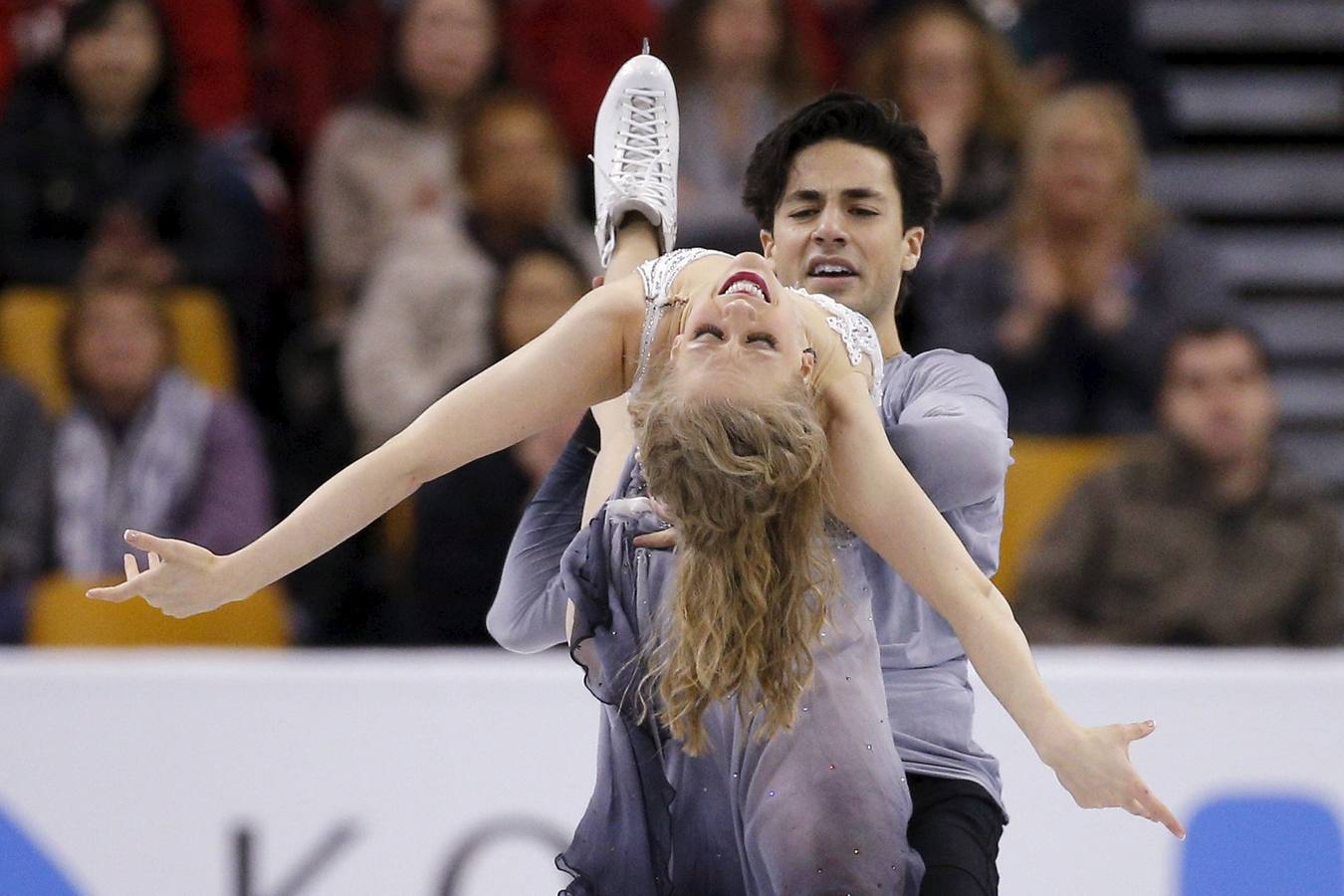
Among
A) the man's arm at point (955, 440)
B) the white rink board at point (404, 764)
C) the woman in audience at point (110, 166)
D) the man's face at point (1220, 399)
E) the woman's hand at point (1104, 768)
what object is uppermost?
the woman in audience at point (110, 166)

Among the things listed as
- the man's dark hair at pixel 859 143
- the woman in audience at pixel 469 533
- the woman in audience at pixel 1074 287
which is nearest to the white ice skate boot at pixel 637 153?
the man's dark hair at pixel 859 143

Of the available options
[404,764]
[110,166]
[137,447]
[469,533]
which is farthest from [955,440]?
[110,166]

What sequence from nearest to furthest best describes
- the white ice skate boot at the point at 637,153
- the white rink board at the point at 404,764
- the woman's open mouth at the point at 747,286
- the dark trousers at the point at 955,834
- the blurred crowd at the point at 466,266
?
the woman's open mouth at the point at 747,286, the dark trousers at the point at 955,834, the white ice skate boot at the point at 637,153, the white rink board at the point at 404,764, the blurred crowd at the point at 466,266

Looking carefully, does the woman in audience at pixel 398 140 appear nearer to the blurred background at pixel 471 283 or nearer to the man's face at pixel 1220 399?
the blurred background at pixel 471 283

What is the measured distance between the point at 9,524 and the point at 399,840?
1.54 m

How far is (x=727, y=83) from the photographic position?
17.5 feet

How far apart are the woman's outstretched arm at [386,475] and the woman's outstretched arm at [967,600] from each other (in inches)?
14.8

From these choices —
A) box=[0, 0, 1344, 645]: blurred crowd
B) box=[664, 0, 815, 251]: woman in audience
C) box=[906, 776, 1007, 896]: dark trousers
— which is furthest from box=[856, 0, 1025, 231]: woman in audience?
box=[906, 776, 1007, 896]: dark trousers

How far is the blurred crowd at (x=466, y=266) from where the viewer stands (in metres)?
4.64

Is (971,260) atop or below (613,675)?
atop

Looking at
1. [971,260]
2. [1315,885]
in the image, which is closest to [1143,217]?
[971,260]

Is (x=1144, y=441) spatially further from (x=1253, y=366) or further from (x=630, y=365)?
(x=630, y=365)

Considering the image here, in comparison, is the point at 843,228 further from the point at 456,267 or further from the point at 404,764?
the point at 456,267

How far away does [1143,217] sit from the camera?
520cm
